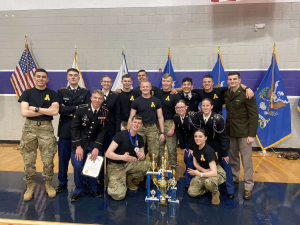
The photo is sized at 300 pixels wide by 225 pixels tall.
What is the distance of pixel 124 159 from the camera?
3113mm

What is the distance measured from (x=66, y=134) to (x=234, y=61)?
462 cm

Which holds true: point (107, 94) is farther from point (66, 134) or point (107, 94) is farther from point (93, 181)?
point (93, 181)

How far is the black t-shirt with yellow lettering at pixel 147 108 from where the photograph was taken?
357 cm

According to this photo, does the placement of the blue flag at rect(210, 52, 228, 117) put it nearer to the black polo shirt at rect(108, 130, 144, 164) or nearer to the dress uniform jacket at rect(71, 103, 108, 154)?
the black polo shirt at rect(108, 130, 144, 164)

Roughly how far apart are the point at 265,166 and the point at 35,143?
15.3 ft

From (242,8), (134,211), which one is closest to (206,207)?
(134,211)

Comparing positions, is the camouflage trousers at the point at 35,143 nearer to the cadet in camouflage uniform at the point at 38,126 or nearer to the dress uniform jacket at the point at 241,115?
the cadet in camouflage uniform at the point at 38,126

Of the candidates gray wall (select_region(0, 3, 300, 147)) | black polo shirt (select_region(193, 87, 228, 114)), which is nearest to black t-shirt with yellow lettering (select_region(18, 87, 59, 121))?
black polo shirt (select_region(193, 87, 228, 114))

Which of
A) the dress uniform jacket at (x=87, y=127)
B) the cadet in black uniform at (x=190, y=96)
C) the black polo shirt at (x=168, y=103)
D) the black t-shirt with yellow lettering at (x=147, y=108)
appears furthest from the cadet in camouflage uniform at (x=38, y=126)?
the cadet in black uniform at (x=190, y=96)

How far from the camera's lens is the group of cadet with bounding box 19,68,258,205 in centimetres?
311

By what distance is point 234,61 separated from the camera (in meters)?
5.56

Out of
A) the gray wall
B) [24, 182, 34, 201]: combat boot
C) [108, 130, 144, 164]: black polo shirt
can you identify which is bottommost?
[24, 182, 34, 201]: combat boot

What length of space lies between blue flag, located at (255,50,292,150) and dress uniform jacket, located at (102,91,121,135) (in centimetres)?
385

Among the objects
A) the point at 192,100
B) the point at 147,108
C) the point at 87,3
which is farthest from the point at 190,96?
the point at 87,3
